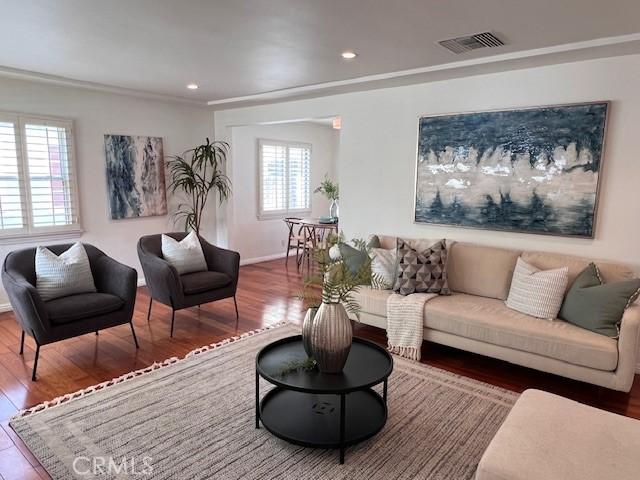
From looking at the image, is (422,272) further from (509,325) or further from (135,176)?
(135,176)

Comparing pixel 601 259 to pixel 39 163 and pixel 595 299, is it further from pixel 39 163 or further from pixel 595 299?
pixel 39 163

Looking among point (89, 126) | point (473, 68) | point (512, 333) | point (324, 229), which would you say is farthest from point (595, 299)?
point (89, 126)

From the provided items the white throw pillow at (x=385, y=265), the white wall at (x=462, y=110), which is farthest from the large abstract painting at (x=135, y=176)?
the white throw pillow at (x=385, y=265)

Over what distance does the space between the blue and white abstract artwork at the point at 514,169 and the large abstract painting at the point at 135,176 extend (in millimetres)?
3538

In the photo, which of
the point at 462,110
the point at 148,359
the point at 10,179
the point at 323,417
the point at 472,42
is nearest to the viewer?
the point at 323,417

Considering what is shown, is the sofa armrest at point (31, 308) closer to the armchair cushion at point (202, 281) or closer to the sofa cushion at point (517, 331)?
the armchair cushion at point (202, 281)

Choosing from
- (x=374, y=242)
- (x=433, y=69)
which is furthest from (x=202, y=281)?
(x=433, y=69)

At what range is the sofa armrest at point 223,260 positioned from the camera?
14.6 feet

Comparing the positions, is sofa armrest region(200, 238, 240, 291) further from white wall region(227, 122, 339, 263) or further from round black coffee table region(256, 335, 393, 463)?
white wall region(227, 122, 339, 263)

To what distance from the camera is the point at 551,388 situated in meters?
3.18

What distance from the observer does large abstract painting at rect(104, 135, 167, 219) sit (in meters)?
5.37

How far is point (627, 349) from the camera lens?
2.71 metres

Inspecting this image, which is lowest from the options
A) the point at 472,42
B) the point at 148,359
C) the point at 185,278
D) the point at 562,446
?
the point at 148,359

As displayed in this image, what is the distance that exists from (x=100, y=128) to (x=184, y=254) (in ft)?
7.17
